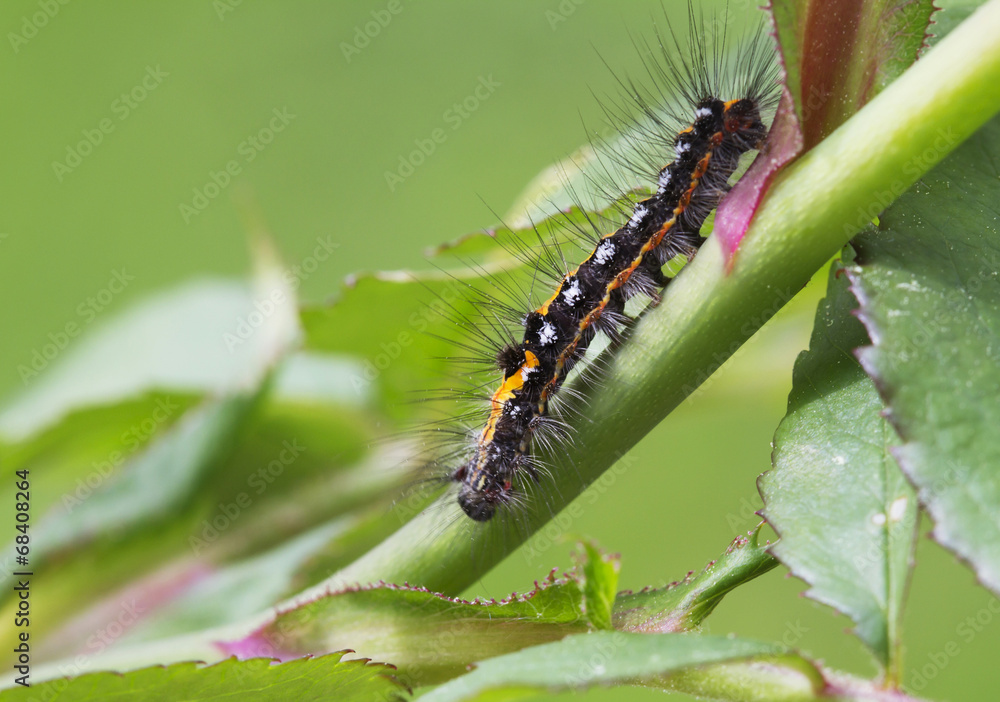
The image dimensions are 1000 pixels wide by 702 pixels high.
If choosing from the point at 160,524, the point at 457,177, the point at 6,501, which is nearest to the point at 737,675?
the point at 160,524

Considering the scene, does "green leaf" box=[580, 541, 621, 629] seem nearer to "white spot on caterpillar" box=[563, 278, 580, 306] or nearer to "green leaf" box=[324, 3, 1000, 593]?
"green leaf" box=[324, 3, 1000, 593]

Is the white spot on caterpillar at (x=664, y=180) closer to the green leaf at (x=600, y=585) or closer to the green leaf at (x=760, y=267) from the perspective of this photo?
the green leaf at (x=760, y=267)

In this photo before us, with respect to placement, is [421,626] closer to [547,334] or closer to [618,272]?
[547,334]

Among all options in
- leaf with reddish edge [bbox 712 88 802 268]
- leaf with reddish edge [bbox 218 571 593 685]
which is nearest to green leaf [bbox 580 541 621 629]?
leaf with reddish edge [bbox 218 571 593 685]

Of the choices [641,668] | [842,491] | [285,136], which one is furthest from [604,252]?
[285,136]

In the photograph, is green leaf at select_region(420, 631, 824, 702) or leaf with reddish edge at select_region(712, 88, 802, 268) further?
leaf with reddish edge at select_region(712, 88, 802, 268)

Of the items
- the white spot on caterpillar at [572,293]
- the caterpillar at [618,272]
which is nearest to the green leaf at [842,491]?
the caterpillar at [618,272]

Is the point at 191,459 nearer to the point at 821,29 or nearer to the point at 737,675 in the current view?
Answer: the point at 737,675
